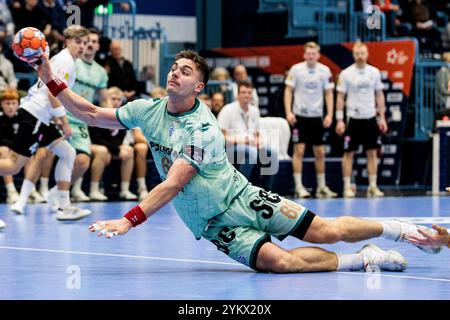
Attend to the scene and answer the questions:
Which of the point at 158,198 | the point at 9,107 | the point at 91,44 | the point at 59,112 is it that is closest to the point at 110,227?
the point at 158,198

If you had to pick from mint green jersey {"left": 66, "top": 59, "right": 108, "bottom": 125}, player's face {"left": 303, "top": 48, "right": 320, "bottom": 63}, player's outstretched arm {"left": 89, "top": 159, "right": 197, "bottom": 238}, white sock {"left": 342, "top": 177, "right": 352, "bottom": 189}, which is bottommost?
white sock {"left": 342, "top": 177, "right": 352, "bottom": 189}

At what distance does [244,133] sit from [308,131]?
69.4 inches

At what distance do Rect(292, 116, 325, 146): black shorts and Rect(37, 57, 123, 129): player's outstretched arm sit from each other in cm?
940

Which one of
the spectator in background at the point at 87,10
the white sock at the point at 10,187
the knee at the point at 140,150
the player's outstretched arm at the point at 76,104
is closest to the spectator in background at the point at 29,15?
the spectator in background at the point at 87,10

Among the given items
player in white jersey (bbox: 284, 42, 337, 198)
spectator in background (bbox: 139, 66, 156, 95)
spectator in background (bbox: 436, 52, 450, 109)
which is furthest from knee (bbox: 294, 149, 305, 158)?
spectator in background (bbox: 436, 52, 450, 109)

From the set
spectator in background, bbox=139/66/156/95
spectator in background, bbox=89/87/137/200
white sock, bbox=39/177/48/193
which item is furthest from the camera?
spectator in background, bbox=139/66/156/95

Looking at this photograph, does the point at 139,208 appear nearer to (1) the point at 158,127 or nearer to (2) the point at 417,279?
(1) the point at 158,127

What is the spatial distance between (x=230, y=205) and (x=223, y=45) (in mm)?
17299

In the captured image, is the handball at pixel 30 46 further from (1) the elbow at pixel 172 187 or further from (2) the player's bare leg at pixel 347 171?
(2) the player's bare leg at pixel 347 171

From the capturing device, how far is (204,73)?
24.2ft

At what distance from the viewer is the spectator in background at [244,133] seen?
15.1 m

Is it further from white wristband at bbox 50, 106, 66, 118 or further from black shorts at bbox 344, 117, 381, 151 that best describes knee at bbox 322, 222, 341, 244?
black shorts at bbox 344, 117, 381, 151

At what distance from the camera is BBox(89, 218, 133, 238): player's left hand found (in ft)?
20.7
